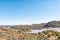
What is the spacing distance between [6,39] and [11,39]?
1.10m

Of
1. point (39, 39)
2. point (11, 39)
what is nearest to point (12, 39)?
point (11, 39)

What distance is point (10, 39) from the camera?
19.9 metres

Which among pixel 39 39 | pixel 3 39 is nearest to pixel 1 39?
pixel 3 39

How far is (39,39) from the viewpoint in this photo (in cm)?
2045

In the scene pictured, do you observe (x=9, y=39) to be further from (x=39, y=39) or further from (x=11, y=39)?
(x=39, y=39)

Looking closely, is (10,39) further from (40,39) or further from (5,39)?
(40,39)

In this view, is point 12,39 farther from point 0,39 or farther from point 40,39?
point 40,39

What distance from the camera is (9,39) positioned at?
789 inches

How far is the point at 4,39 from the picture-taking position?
2062 cm

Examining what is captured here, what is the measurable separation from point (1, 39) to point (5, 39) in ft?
1.99

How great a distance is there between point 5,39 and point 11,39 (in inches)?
50.9

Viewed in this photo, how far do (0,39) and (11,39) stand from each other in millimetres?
1388

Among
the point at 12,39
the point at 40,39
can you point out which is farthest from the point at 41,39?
the point at 12,39

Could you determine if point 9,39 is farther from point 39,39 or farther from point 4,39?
point 39,39
